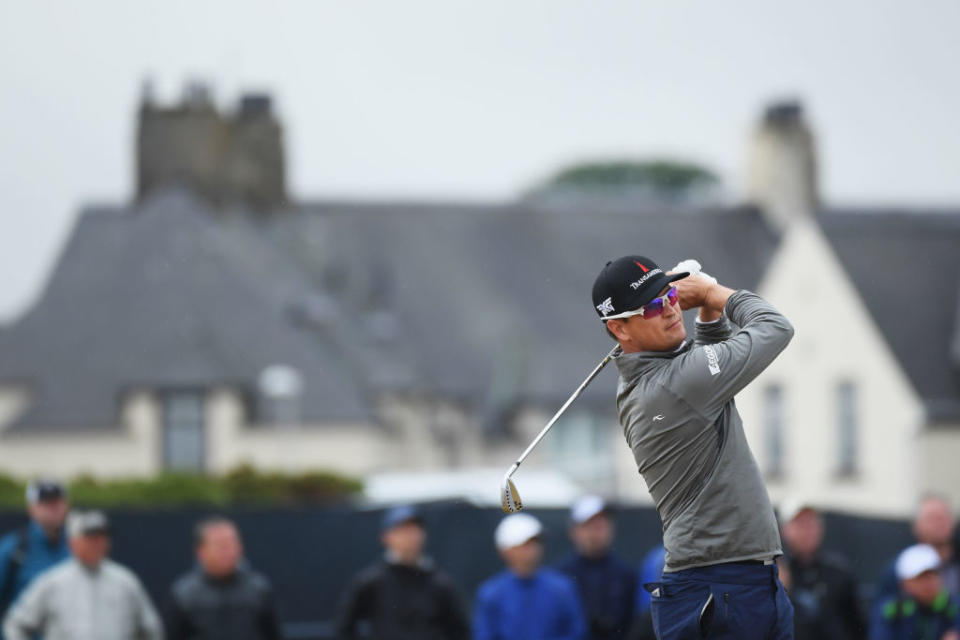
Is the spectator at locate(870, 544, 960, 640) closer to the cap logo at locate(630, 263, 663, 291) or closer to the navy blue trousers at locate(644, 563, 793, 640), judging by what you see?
the navy blue trousers at locate(644, 563, 793, 640)

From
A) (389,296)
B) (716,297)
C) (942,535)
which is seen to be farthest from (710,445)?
(389,296)

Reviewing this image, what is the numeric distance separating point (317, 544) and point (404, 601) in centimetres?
443

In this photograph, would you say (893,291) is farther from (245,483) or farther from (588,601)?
(588,601)

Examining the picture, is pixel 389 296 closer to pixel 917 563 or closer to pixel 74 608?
pixel 74 608

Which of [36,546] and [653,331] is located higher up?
[653,331]

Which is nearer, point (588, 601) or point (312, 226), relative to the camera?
point (588, 601)

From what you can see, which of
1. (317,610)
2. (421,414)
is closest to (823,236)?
(421,414)

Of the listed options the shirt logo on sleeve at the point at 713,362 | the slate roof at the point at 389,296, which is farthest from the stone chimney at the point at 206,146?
the shirt logo on sleeve at the point at 713,362

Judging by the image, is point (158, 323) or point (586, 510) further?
point (158, 323)

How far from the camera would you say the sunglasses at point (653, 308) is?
19.2 feet

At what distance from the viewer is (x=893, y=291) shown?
45188 millimetres

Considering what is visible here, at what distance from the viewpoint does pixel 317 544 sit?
15391mm

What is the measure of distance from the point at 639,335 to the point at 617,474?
1429 inches

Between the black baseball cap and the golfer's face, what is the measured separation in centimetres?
6
